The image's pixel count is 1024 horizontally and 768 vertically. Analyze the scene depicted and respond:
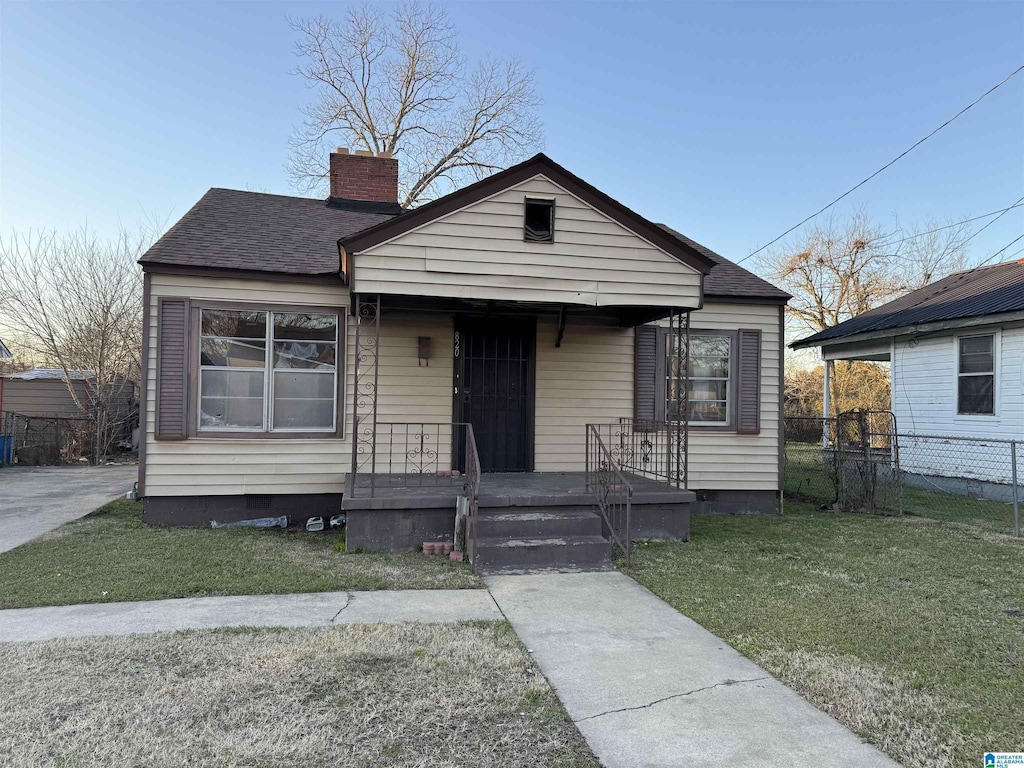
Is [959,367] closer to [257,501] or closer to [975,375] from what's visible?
[975,375]

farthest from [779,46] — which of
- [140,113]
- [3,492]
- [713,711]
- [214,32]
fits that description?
[3,492]

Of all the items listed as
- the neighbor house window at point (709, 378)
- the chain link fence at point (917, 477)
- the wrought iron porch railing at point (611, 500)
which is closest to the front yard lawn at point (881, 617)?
the wrought iron porch railing at point (611, 500)

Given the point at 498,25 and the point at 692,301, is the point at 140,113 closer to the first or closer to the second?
the point at 498,25

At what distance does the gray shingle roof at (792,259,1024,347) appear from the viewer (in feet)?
33.7

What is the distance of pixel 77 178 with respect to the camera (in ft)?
45.9

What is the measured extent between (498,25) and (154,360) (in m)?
9.93

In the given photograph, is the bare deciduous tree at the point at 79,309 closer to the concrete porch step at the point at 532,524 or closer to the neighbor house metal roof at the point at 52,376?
the neighbor house metal roof at the point at 52,376

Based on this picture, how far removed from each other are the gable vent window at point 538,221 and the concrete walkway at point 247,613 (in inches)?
139

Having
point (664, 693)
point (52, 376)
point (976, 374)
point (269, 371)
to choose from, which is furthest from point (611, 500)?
point (52, 376)

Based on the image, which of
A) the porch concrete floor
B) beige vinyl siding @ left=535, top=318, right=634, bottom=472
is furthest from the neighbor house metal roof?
beige vinyl siding @ left=535, top=318, right=634, bottom=472

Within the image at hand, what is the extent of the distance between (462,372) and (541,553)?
3.07 metres

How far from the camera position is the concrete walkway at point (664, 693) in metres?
2.54

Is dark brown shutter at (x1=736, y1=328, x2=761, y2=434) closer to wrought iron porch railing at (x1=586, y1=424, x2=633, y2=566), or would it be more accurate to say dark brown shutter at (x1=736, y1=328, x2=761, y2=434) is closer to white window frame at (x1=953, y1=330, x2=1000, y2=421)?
wrought iron porch railing at (x1=586, y1=424, x2=633, y2=566)

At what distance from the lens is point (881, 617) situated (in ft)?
13.9
